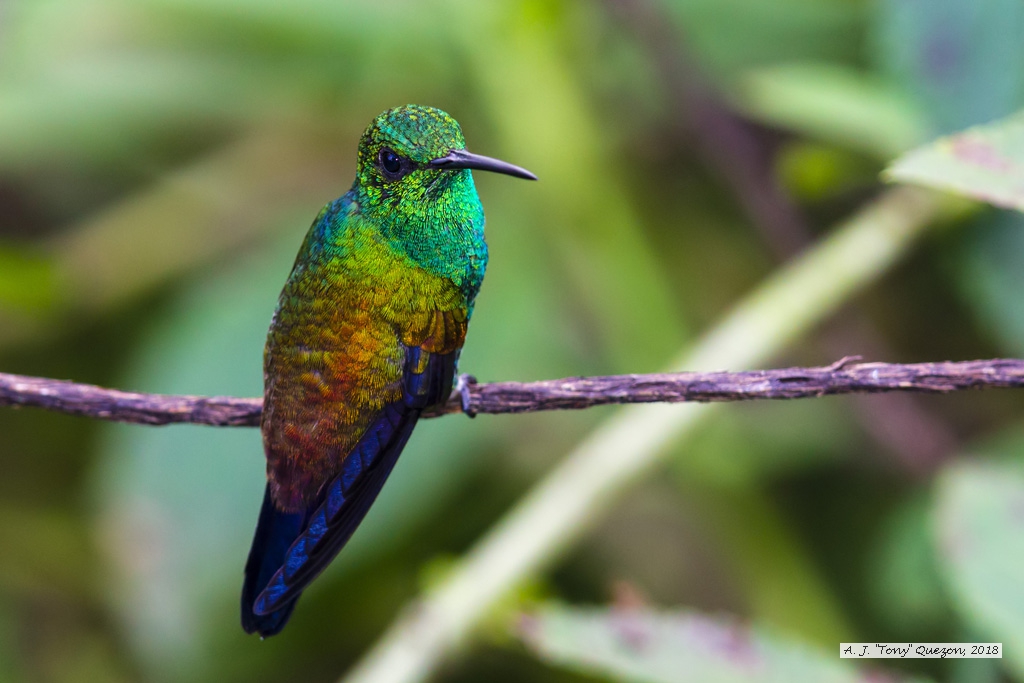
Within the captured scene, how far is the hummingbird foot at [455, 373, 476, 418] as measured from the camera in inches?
46.8

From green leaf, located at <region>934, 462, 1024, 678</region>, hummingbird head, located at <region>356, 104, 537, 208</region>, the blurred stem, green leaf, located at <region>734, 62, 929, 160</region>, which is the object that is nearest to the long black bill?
hummingbird head, located at <region>356, 104, 537, 208</region>

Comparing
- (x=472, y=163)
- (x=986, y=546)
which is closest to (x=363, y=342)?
(x=472, y=163)

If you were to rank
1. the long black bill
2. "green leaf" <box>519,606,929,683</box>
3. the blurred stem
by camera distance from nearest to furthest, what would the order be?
the long black bill < "green leaf" <box>519,606,929,683</box> < the blurred stem

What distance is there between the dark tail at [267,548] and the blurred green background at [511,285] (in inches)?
31.2

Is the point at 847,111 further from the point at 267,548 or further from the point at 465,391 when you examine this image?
the point at 267,548

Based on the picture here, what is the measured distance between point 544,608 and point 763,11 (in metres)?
1.93

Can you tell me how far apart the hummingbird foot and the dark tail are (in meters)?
0.22

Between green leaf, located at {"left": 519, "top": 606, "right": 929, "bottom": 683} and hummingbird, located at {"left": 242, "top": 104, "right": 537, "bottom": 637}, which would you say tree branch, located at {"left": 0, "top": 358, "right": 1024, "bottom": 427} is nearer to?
hummingbird, located at {"left": 242, "top": 104, "right": 537, "bottom": 637}

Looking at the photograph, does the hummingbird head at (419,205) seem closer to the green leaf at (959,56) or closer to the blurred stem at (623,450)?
the blurred stem at (623,450)

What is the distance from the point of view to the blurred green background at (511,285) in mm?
2180

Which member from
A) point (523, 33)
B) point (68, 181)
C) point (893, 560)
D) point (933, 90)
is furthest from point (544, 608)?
point (68, 181)

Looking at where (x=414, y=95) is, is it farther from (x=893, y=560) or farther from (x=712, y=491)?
(x=893, y=560)

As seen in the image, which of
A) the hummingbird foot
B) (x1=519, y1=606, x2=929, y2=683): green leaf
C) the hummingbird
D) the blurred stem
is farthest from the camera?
the blurred stem

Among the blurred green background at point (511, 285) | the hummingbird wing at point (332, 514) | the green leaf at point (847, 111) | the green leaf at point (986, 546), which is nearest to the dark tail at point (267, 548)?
the hummingbird wing at point (332, 514)
